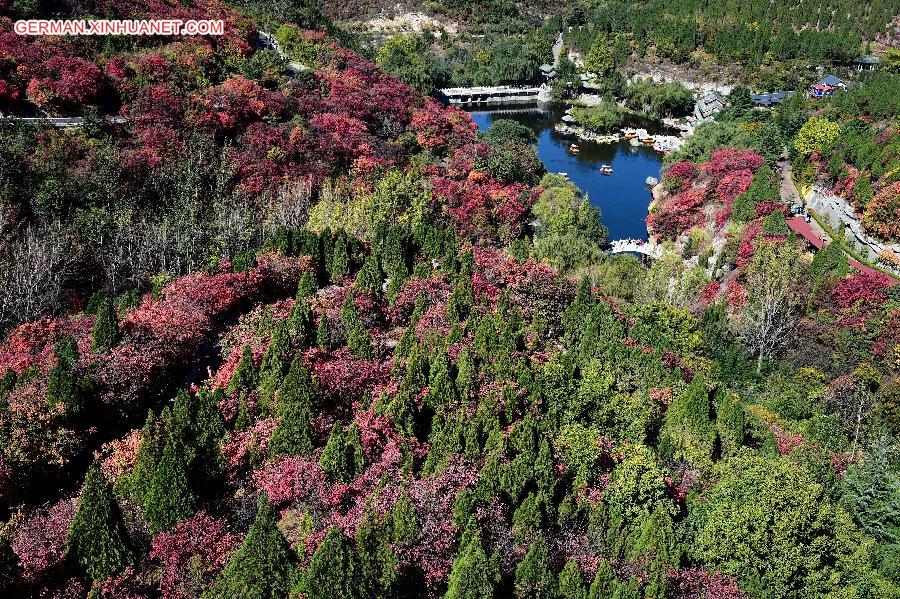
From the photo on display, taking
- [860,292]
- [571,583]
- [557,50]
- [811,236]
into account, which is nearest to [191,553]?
[571,583]

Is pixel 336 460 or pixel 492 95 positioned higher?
pixel 492 95

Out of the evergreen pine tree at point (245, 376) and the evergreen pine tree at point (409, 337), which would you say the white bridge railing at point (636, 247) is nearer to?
the evergreen pine tree at point (409, 337)

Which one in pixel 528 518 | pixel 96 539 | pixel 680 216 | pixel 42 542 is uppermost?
pixel 96 539

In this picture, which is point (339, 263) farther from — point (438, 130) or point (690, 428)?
point (438, 130)

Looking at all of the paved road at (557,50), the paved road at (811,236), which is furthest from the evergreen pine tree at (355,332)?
the paved road at (557,50)

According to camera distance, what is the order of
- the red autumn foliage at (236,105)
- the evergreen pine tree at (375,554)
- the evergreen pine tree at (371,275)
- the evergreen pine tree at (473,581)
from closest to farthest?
the evergreen pine tree at (375,554) < the evergreen pine tree at (473,581) < the evergreen pine tree at (371,275) < the red autumn foliage at (236,105)

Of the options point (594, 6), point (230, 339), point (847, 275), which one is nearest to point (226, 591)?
point (230, 339)

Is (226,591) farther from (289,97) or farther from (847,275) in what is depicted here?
(289,97)
